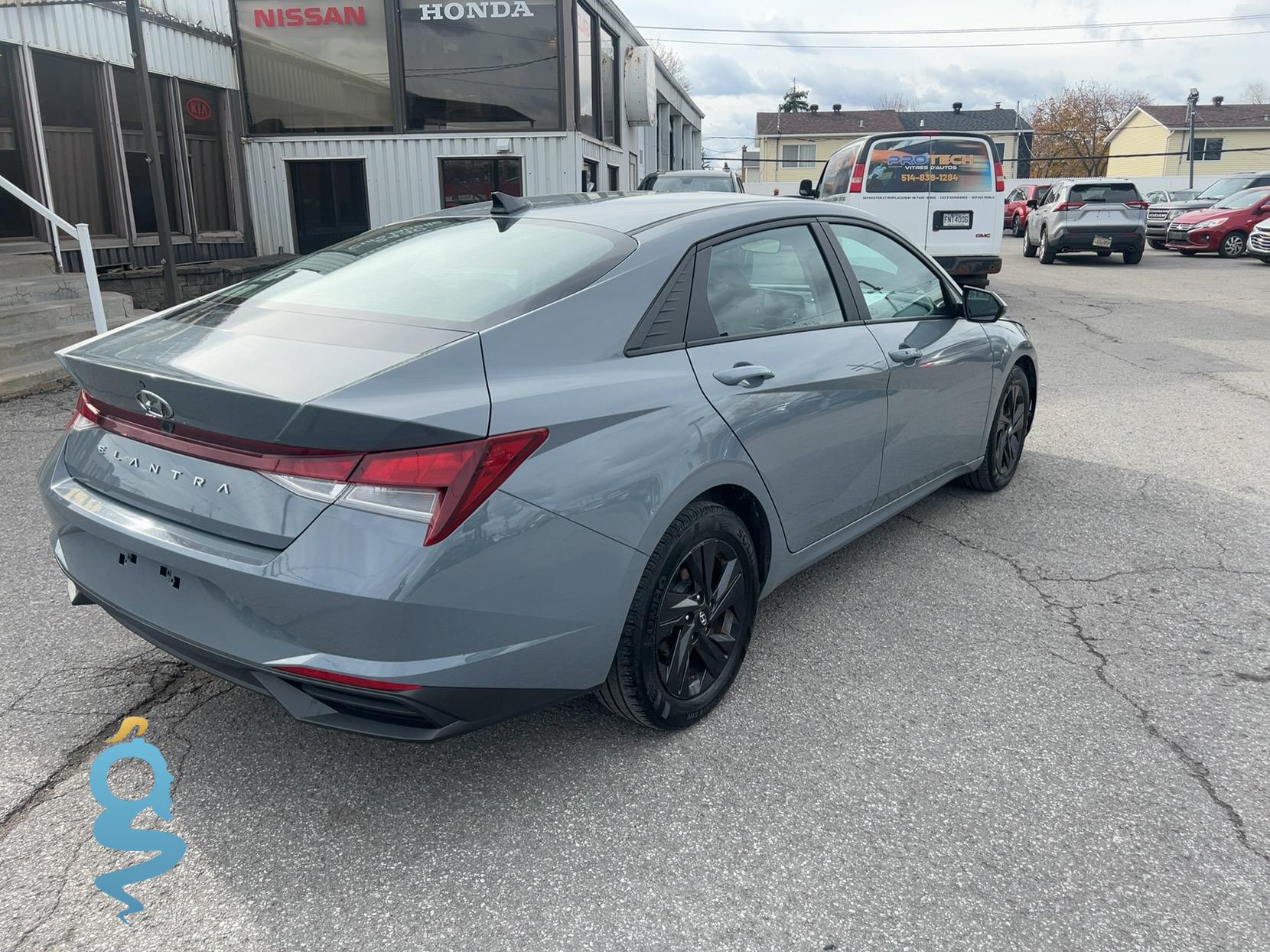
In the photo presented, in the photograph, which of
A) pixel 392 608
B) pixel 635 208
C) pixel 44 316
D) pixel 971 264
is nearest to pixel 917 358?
pixel 635 208

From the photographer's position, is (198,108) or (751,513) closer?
(751,513)

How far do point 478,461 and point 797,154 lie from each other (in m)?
Answer: 64.8

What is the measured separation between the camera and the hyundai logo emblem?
2338 mm

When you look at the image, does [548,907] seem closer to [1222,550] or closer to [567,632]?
[567,632]

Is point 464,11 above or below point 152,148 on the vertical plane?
above

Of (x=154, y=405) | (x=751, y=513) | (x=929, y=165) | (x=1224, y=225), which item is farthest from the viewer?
(x=1224, y=225)

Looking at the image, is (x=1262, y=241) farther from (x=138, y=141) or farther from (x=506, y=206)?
(x=506, y=206)

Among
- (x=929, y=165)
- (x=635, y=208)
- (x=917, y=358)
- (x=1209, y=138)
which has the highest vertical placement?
(x=1209, y=138)

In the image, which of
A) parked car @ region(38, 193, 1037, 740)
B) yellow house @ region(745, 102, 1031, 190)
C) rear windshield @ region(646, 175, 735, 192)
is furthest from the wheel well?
yellow house @ region(745, 102, 1031, 190)

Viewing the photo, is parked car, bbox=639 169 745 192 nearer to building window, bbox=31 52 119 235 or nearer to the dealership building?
the dealership building

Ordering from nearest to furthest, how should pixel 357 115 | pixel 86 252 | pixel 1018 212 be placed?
pixel 86 252 < pixel 357 115 < pixel 1018 212

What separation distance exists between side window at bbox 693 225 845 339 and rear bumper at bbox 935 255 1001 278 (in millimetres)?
8896

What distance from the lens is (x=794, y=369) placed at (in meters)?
3.19

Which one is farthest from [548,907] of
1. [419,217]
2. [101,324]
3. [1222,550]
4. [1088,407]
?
[101,324]
